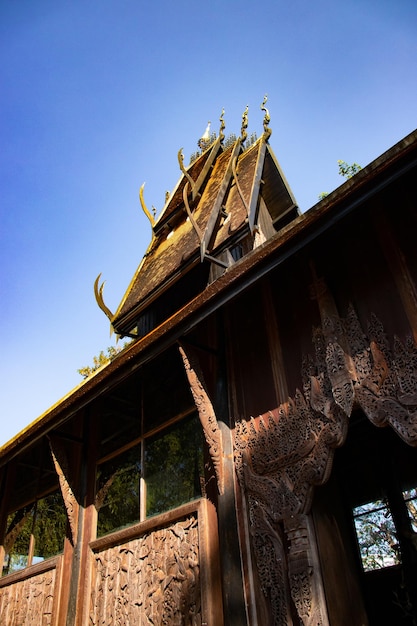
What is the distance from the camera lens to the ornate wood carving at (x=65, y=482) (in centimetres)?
553

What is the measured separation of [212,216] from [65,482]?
13.0 ft

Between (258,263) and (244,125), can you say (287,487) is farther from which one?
(244,125)

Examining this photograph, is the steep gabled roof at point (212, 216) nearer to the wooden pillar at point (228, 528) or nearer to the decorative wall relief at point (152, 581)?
the wooden pillar at point (228, 528)

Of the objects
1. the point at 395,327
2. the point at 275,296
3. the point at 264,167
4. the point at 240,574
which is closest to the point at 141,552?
the point at 240,574

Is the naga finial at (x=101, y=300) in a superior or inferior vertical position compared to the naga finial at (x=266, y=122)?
inferior

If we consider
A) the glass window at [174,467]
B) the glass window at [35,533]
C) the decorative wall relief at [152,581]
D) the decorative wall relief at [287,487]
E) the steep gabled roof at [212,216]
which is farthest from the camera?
the steep gabled roof at [212,216]

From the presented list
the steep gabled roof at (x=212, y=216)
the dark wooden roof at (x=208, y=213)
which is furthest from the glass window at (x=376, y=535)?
the dark wooden roof at (x=208, y=213)

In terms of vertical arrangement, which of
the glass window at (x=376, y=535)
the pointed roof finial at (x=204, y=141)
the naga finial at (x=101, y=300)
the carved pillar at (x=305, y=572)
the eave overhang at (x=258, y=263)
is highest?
the pointed roof finial at (x=204, y=141)

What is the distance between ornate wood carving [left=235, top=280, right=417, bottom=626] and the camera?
312cm

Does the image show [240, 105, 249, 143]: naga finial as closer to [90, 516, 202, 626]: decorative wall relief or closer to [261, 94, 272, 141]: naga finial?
[261, 94, 272, 141]: naga finial

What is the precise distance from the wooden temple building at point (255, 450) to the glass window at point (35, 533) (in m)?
0.03

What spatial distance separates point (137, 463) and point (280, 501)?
2135 mm

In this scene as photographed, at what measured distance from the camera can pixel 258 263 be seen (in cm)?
Answer: 369

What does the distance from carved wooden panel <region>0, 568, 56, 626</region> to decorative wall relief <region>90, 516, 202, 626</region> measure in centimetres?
88
